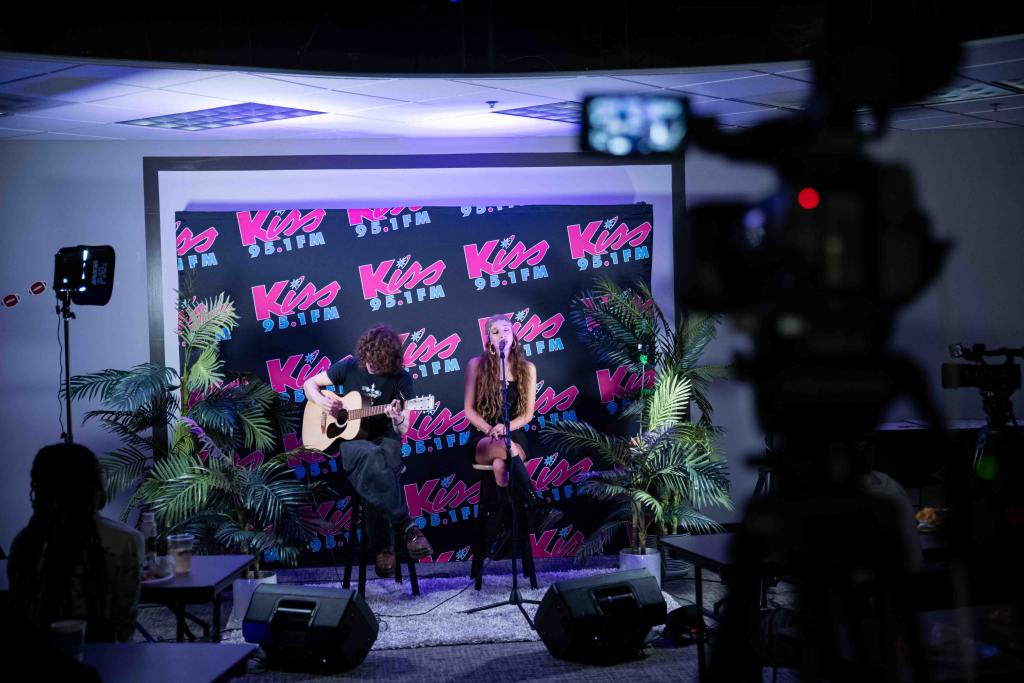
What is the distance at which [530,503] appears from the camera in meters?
6.45

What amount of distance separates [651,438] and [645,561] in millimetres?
747

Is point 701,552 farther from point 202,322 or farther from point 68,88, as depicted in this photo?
point 68,88

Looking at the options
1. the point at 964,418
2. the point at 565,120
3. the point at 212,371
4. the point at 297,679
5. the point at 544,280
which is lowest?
the point at 297,679

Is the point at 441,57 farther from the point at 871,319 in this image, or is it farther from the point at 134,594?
the point at 871,319

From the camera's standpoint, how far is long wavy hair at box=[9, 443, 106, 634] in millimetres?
3082

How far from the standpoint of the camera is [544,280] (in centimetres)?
740

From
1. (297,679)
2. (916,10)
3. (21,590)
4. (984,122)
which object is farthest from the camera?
(984,122)

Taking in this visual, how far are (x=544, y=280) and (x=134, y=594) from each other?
4576mm

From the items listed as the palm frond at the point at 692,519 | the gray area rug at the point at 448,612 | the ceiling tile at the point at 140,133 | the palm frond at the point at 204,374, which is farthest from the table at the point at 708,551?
the ceiling tile at the point at 140,133

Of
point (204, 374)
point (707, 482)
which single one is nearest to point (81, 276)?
point (204, 374)

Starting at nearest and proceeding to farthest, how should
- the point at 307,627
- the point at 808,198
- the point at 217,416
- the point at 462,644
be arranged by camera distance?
the point at 808,198
the point at 307,627
the point at 462,644
the point at 217,416

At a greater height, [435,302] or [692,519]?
[435,302]

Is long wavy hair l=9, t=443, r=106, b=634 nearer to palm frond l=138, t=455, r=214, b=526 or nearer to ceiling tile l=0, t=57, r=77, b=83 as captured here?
ceiling tile l=0, t=57, r=77, b=83

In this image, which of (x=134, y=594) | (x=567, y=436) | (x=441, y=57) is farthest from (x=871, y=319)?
(x=567, y=436)
